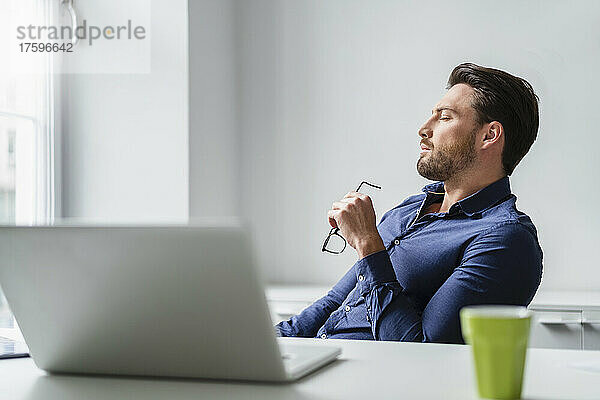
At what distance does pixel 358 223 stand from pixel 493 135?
16.2 inches

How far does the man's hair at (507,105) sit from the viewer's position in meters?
1.76

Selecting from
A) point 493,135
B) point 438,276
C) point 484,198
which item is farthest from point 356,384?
point 493,135

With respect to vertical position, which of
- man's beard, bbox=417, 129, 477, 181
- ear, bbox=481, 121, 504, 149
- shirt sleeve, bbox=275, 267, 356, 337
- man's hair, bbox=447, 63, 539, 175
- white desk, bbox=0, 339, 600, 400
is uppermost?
man's hair, bbox=447, 63, 539, 175

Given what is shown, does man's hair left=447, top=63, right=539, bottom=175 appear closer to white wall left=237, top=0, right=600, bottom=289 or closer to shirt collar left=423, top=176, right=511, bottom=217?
shirt collar left=423, top=176, right=511, bottom=217

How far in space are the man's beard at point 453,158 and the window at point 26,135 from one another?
1559 mm

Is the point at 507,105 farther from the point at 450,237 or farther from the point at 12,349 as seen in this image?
the point at 12,349

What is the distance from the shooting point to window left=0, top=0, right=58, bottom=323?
2.68 metres

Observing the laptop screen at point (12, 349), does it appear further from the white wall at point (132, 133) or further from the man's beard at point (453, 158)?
the white wall at point (132, 133)

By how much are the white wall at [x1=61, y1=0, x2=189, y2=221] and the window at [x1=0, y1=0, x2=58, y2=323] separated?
11cm

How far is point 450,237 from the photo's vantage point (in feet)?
5.43

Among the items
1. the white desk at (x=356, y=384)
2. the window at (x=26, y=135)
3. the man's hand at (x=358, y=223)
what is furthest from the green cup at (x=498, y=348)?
the window at (x=26, y=135)

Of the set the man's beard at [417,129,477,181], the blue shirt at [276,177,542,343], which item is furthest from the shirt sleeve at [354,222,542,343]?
the man's beard at [417,129,477,181]

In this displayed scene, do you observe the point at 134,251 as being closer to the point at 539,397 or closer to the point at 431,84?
the point at 539,397

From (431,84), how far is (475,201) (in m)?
1.48
